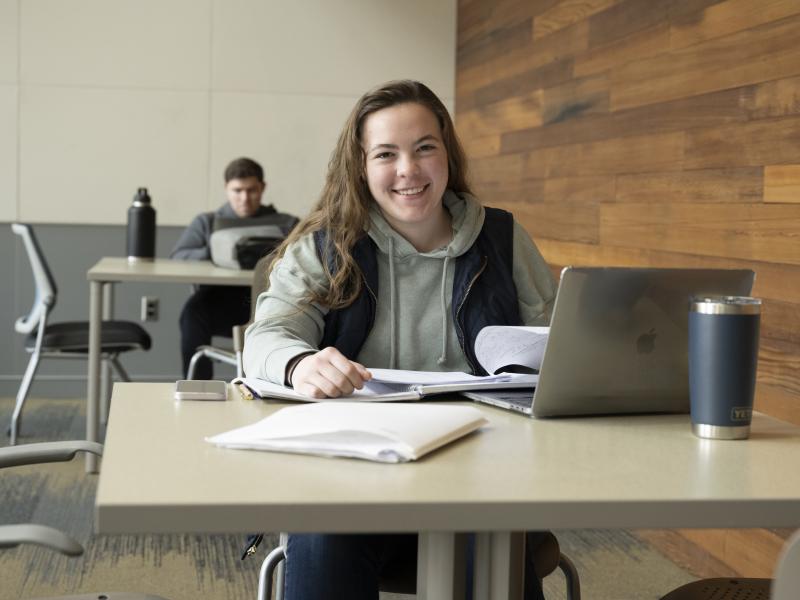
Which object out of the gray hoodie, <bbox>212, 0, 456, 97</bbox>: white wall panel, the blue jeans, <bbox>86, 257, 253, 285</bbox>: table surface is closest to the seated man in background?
<bbox>86, 257, 253, 285</bbox>: table surface

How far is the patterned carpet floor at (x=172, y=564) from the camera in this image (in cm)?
282

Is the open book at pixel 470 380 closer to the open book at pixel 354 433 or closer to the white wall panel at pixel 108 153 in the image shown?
the open book at pixel 354 433

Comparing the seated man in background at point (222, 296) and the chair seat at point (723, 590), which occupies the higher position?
the seated man in background at point (222, 296)

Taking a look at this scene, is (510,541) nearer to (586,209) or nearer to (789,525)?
(789,525)

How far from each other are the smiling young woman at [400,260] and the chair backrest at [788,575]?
1.02m

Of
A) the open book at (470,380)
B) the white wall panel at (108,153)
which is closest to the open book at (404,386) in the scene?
the open book at (470,380)

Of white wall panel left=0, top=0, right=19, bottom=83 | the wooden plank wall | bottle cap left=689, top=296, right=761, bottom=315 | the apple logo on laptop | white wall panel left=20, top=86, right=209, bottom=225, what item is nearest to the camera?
bottle cap left=689, top=296, right=761, bottom=315

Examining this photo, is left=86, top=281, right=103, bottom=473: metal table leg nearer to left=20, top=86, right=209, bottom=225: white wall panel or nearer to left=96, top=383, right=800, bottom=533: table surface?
left=20, top=86, right=209, bottom=225: white wall panel

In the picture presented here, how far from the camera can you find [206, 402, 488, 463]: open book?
111 centimetres

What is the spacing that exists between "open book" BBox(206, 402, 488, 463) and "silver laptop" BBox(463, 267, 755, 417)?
163 mm

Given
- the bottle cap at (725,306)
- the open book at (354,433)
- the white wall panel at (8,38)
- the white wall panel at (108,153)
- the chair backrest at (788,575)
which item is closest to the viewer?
the chair backrest at (788,575)

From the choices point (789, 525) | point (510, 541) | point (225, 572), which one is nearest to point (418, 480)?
point (510, 541)

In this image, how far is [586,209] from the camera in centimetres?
386

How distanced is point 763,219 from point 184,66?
381cm
